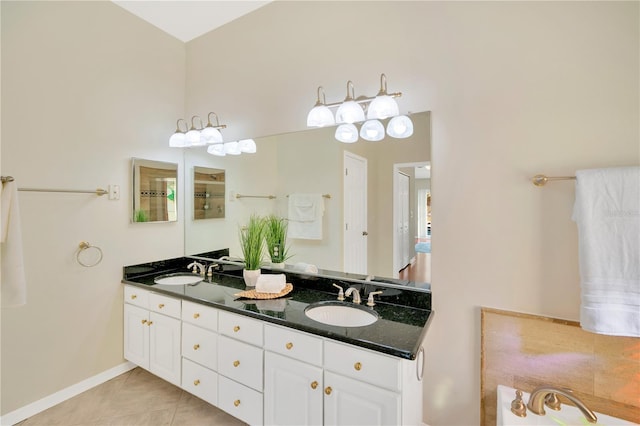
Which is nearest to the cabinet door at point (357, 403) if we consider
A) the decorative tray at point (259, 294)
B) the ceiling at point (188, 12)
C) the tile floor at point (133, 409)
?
the decorative tray at point (259, 294)

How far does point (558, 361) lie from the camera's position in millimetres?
1360

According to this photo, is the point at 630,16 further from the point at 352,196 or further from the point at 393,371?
the point at 393,371

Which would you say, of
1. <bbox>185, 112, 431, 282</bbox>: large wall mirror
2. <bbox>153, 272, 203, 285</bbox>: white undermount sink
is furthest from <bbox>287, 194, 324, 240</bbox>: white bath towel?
<bbox>153, 272, 203, 285</bbox>: white undermount sink

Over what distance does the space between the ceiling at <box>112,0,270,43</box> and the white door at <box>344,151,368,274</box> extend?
1.47 m

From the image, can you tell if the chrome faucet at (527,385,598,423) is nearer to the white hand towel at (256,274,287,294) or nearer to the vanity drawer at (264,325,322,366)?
the vanity drawer at (264,325,322,366)

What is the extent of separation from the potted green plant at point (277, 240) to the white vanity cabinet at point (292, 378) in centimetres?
69

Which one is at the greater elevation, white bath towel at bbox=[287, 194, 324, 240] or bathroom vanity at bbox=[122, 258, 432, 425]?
white bath towel at bbox=[287, 194, 324, 240]

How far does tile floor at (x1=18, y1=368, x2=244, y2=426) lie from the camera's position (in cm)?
184

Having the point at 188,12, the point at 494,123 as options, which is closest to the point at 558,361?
the point at 494,123

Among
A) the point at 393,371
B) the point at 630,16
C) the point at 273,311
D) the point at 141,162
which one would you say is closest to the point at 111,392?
the point at 273,311

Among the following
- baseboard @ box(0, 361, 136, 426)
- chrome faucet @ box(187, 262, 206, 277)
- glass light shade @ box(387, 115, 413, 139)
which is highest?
glass light shade @ box(387, 115, 413, 139)

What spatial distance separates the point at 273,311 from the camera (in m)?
1.60

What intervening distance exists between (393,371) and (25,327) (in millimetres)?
2236

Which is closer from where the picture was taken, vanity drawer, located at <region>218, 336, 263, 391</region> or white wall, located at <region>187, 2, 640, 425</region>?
white wall, located at <region>187, 2, 640, 425</region>
